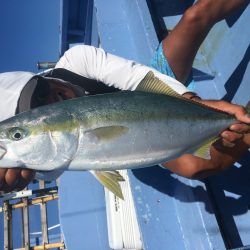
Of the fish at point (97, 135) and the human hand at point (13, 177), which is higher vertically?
the fish at point (97, 135)

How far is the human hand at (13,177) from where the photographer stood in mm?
1239

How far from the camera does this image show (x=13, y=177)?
125 cm

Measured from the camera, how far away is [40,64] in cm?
447

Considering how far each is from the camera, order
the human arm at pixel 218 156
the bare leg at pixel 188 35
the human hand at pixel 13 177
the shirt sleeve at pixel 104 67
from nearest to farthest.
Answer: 1. the human hand at pixel 13 177
2. the human arm at pixel 218 156
3. the shirt sleeve at pixel 104 67
4. the bare leg at pixel 188 35

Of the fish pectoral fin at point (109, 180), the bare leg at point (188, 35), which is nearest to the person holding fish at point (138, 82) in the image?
the bare leg at point (188, 35)

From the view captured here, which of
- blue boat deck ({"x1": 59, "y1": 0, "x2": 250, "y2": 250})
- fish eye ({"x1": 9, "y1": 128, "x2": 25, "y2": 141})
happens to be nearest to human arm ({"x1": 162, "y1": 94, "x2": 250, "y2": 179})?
blue boat deck ({"x1": 59, "y1": 0, "x2": 250, "y2": 250})

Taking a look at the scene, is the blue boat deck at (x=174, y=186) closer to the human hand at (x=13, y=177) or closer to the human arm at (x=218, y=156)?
the human arm at (x=218, y=156)

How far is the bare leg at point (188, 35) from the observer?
7.35 ft

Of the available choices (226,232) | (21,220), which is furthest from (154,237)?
(21,220)

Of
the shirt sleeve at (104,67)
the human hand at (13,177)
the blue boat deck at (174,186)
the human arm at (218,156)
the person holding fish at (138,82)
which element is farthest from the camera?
the shirt sleeve at (104,67)

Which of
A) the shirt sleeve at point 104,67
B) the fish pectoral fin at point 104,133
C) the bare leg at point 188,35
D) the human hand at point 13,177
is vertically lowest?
the human hand at point 13,177

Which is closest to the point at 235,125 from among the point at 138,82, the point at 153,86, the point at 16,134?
the point at 153,86

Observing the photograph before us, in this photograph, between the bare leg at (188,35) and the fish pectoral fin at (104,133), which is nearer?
the fish pectoral fin at (104,133)

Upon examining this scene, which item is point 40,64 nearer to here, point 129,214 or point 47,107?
point 129,214
